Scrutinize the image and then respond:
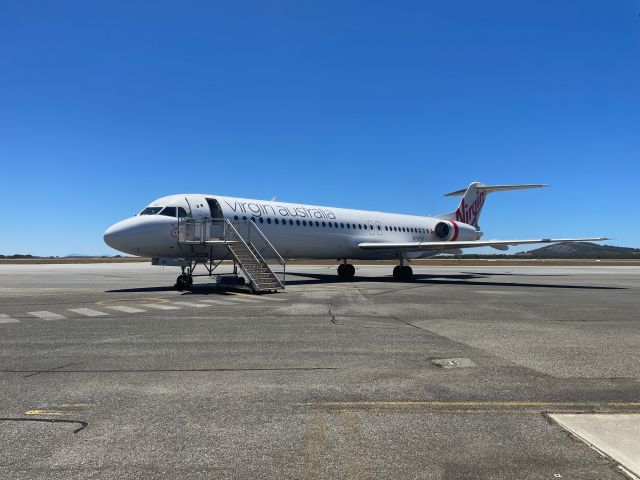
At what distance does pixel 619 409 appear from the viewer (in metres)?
4.82

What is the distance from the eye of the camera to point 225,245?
67.8ft

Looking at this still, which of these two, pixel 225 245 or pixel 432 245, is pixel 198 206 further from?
pixel 432 245

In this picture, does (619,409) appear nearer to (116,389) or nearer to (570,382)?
(570,382)

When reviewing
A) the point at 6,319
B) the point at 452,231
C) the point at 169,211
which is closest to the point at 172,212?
the point at 169,211

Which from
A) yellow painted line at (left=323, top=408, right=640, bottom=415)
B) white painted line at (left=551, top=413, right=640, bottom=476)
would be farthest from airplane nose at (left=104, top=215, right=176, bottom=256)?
white painted line at (left=551, top=413, right=640, bottom=476)

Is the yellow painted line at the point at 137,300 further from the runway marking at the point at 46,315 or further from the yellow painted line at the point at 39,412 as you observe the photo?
the yellow painted line at the point at 39,412

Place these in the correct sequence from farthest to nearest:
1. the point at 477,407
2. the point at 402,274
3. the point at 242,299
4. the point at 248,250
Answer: the point at 402,274
the point at 248,250
the point at 242,299
the point at 477,407

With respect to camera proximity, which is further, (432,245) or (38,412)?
(432,245)

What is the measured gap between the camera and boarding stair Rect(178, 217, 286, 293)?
64.2 ft

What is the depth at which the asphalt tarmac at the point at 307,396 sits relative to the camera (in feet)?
12.0

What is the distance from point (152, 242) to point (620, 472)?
1892cm

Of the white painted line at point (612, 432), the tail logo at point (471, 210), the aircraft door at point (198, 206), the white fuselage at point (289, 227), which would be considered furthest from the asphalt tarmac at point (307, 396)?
the tail logo at point (471, 210)

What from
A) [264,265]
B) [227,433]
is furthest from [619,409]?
[264,265]

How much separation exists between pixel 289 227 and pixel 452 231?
1697 centimetres
